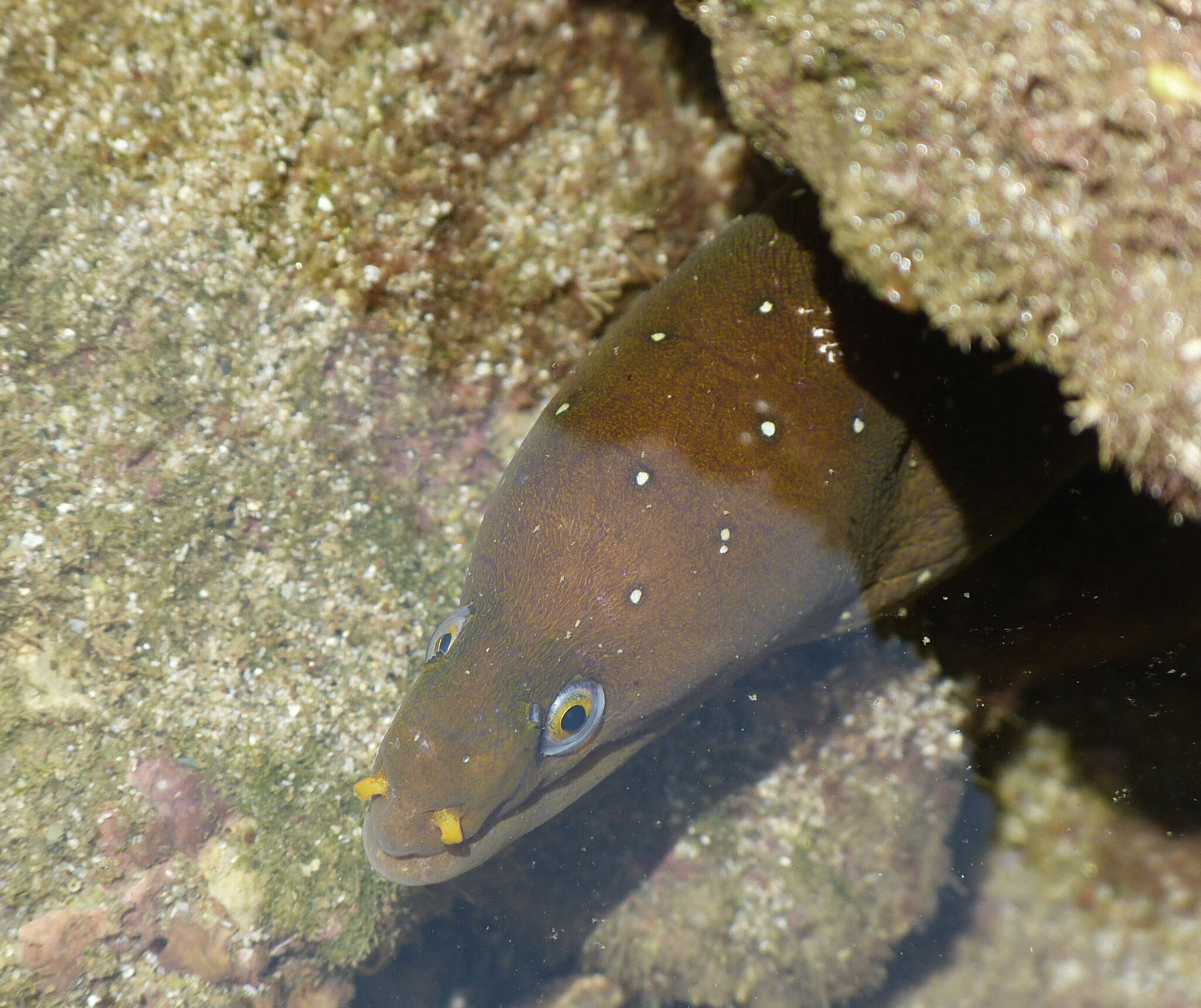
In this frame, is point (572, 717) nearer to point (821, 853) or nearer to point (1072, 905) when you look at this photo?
point (821, 853)

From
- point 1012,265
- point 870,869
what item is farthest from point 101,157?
point 870,869

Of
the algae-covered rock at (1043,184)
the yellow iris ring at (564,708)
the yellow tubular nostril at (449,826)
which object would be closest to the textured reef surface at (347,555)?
the yellow tubular nostril at (449,826)

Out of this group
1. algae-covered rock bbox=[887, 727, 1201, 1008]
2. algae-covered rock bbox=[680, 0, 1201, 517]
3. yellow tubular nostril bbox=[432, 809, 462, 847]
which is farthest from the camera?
algae-covered rock bbox=[887, 727, 1201, 1008]

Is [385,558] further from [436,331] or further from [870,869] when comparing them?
[870,869]

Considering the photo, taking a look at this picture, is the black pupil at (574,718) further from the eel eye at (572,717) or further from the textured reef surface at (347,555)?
the textured reef surface at (347,555)

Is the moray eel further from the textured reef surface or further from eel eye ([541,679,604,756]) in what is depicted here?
the textured reef surface

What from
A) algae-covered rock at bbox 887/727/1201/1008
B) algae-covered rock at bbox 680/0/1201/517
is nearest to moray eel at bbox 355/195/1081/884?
algae-covered rock at bbox 680/0/1201/517

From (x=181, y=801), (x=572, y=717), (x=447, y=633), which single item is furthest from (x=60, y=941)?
(x=572, y=717)
